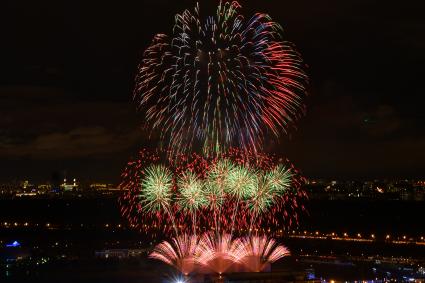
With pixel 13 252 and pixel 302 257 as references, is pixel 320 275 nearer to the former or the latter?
pixel 302 257

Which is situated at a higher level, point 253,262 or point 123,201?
point 123,201

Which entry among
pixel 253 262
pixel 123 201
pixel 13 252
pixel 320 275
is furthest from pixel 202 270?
pixel 123 201

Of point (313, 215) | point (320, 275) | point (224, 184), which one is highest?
point (313, 215)

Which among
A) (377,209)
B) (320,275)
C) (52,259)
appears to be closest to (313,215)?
(377,209)

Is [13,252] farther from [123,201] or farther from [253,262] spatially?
[123,201]

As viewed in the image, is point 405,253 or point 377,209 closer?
point 405,253

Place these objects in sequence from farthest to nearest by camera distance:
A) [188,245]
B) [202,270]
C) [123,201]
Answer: [123,201], [188,245], [202,270]

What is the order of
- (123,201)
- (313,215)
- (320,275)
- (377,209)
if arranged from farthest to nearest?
(123,201)
(377,209)
(313,215)
(320,275)

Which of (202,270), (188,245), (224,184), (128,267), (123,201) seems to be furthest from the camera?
(123,201)

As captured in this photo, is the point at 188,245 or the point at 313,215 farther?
the point at 313,215
